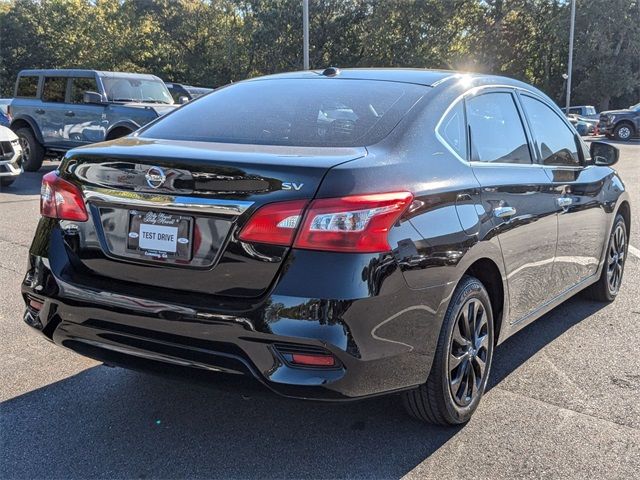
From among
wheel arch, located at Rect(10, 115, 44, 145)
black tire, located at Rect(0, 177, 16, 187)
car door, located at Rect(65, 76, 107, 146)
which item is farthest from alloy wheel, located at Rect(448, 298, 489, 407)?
wheel arch, located at Rect(10, 115, 44, 145)

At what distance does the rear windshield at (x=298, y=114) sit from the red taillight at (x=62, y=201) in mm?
525

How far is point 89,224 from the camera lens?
2863 millimetres

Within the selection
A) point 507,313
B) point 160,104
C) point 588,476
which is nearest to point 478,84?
point 507,313

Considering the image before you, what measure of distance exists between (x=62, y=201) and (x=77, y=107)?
10.2 metres

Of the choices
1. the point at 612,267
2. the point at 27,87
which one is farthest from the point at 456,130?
the point at 27,87

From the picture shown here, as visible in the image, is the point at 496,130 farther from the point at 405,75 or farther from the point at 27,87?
the point at 27,87

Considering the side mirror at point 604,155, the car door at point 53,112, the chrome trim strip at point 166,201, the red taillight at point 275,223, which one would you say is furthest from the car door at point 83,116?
the red taillight at point 275,223

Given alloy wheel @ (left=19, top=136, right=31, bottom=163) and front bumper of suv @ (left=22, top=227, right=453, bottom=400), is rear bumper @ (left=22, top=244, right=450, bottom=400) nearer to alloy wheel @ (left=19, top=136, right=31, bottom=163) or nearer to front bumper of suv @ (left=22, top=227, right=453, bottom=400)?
front bumper of suv @ (left=22, top=227, right=453, bottom=400)

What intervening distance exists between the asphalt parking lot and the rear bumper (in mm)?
157

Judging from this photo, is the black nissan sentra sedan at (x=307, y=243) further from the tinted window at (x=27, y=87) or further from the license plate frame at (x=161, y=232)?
the tinted window at (x=27, y=87)

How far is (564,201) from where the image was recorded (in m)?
4.06

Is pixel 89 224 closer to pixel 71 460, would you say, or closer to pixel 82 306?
pixel 82 306

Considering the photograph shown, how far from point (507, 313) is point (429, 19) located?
3970cm

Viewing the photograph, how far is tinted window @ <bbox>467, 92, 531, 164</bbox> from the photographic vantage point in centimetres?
341
